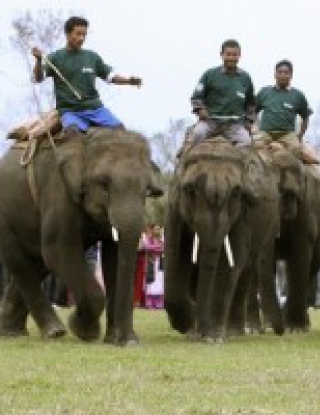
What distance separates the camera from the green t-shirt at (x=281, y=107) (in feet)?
59.0

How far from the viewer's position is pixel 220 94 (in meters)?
16.0

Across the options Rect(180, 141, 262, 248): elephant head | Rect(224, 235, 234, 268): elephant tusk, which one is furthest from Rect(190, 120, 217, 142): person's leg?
Rect(224, 235, 234, 268): elephant tusk

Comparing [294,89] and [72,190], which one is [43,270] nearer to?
[72,190]

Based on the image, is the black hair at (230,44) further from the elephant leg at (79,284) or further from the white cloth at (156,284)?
the white cloth at (156,284)

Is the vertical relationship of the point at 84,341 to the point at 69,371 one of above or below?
below

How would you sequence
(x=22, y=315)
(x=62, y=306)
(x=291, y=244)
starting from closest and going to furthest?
(x=22, y=315), (x=291, y=244), (x=62, y=306)

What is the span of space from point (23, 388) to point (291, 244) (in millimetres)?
8992

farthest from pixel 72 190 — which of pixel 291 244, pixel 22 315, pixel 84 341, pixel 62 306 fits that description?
pixel 62 306

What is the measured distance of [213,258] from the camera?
14.4 metres

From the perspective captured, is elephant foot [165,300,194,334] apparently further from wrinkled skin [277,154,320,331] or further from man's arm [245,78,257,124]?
wrinkled skin [277,154,320,331]

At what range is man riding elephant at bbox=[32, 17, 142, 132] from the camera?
1492 centimetres

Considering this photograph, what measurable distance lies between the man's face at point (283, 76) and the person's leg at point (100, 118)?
139 inches

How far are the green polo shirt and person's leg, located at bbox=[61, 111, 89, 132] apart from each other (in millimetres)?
1479

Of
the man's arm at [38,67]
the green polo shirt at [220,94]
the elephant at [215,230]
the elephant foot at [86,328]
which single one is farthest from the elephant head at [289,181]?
the elephant foot at [86,328]
